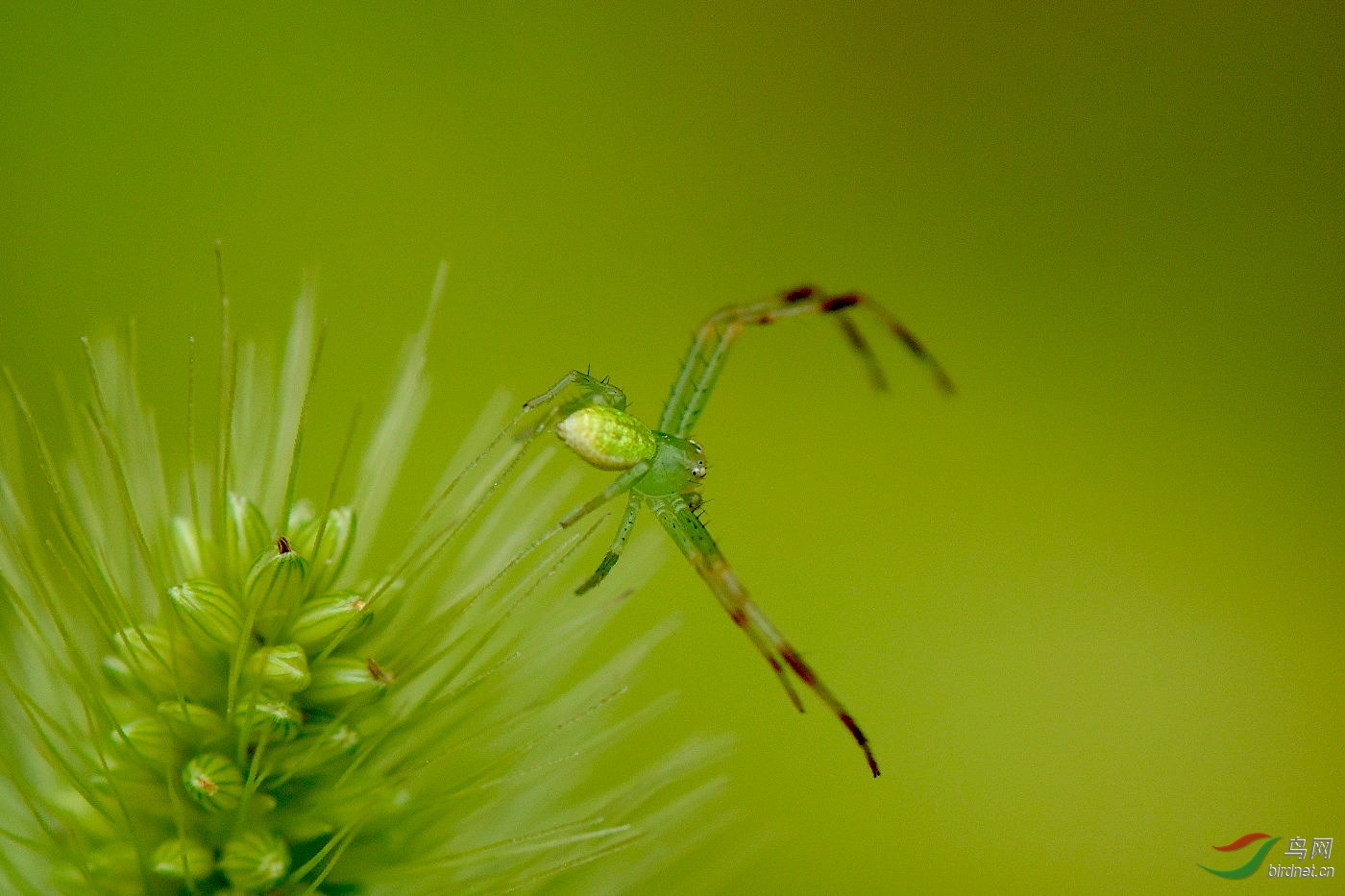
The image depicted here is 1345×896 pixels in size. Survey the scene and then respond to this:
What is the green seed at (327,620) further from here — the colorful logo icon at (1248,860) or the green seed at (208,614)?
the colorful logo icon at (1248,860)

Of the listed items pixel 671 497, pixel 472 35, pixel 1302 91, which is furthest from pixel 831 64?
pixel 671 497

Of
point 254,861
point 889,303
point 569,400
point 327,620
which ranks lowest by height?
point 254,861

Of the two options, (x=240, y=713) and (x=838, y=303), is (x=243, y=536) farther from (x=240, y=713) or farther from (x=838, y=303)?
(x=838, y=303)

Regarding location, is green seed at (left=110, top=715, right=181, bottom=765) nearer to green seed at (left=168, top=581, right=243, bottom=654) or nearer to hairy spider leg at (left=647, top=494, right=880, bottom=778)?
green seed at (left=168, top=581, right=243, bottom=654)

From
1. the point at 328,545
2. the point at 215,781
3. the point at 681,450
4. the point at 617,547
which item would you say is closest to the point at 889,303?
the point at 681,450

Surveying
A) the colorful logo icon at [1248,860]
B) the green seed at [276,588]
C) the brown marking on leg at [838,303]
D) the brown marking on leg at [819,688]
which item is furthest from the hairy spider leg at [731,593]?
the colorful logo icon at [1248,860]

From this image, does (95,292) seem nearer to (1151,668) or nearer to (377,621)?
(377,621)
